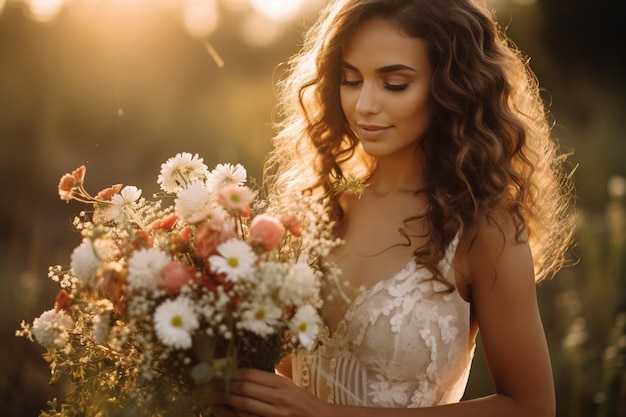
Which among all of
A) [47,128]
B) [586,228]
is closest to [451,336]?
[586,228]

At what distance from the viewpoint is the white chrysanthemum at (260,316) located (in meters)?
1.70

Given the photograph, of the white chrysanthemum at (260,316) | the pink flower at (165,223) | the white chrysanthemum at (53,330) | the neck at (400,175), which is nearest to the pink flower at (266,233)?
the white chrysanthemum at (260,316)

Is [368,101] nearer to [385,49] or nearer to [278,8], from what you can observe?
[385,49]

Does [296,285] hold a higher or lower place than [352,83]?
lower

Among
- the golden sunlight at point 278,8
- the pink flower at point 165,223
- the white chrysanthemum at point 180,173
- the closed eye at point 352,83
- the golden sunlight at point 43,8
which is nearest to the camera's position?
the pink flower at point 165,223

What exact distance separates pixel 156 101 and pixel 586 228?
3860mm

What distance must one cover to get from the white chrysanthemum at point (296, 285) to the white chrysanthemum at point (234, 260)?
9 centimetres

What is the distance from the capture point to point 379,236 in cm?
246

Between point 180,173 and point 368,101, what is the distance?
614 mm

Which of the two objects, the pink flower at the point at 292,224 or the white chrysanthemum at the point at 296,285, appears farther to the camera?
the pink flower at the point at 292,224

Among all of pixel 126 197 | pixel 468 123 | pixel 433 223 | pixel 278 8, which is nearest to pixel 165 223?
pixel 126 197

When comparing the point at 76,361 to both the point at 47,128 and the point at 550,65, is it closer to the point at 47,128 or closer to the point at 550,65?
the point at 47,128

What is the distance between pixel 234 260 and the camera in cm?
171

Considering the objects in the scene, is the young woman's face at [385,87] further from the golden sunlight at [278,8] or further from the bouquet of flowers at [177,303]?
the golden sunlight at [278,8]
